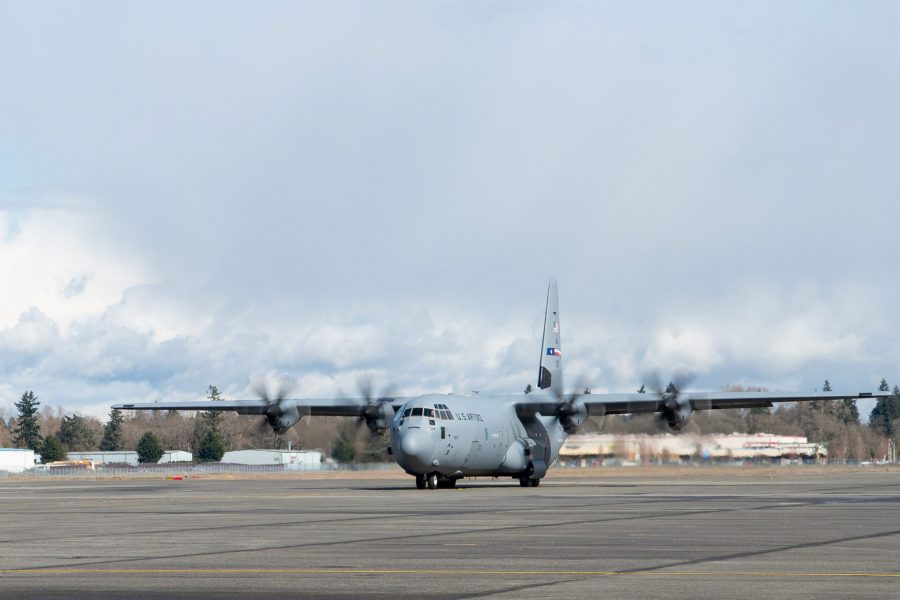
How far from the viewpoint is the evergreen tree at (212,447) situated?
12212cm

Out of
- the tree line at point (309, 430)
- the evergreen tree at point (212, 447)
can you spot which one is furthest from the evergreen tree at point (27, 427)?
the evergreen tree at point (212, 447)

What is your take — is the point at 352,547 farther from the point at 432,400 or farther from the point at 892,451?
the point at 892,451

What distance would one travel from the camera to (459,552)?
17594mm

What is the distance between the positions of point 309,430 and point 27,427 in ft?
454

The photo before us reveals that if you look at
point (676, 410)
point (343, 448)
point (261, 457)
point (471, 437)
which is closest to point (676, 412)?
point (676, 410)

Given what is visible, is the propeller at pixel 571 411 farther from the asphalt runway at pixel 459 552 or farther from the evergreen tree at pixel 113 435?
the evergreen tree at pixel 113 435

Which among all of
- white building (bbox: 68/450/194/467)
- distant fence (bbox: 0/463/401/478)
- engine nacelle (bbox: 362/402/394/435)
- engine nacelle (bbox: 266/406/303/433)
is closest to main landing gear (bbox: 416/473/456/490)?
engine nacelle (bbox: 362/402/394/435)

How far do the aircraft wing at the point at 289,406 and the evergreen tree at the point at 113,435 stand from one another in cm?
11237

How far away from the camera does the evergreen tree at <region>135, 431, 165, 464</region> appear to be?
429 feet

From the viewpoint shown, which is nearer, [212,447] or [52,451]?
[212,447]

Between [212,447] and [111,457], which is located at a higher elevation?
[212,447]

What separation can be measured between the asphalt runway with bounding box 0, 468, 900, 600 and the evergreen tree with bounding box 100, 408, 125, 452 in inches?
5543

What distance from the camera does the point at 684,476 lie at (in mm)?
71812

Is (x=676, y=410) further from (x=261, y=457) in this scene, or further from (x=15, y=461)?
(x=15, y=461)
